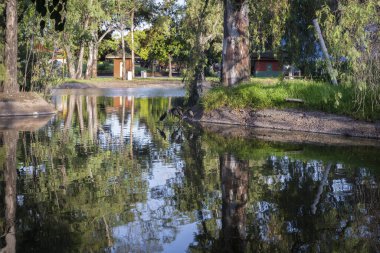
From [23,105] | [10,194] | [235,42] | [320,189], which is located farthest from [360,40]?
[23,105]

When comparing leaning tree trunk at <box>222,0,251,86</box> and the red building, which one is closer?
leaning tree trunk at <box>222,0,251,86</box>

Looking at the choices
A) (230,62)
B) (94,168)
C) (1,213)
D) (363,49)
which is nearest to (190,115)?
(230,62)

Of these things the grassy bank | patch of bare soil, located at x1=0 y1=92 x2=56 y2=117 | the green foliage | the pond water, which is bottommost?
the pond water

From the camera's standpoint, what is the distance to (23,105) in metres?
22.9

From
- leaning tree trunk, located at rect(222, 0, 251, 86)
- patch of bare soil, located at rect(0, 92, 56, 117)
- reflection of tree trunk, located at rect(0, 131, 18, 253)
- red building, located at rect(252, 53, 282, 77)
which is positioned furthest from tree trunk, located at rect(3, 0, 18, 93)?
red building, located at rect(252, 53, 282, 77)

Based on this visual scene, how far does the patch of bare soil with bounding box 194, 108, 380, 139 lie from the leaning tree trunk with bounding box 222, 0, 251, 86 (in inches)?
81.6

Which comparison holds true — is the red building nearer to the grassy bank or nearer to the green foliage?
the grassy bank

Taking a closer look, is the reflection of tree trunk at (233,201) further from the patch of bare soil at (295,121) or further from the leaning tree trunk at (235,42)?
the leaning tree trunk at (235,42)

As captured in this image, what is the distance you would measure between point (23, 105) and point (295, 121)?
11.4 metres

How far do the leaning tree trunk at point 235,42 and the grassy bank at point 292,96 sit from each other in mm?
1070

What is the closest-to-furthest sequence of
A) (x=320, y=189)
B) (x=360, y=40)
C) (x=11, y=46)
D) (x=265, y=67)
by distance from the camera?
(x=320, y=189) < (x=360, y=40) < (x=11, y=46) < (x=265, y=67)

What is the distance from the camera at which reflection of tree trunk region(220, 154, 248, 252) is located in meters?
6.24

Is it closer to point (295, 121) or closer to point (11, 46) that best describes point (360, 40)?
point (295, 121)

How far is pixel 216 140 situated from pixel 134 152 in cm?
282
